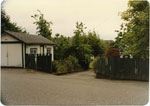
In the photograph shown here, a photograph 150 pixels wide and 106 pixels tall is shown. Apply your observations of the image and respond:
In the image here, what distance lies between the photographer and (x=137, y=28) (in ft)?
30.5

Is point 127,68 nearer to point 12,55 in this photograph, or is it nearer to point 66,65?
point 66,65

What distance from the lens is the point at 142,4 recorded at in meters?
9.79

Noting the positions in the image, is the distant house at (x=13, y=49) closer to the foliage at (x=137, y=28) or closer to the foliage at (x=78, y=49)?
the foliage at (x=78, y=49)

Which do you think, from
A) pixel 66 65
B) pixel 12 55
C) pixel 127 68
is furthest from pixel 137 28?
pixel 12 55

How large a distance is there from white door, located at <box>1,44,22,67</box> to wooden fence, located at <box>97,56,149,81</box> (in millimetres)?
7510

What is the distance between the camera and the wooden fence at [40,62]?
45.7 ft

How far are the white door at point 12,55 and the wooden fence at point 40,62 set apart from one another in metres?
1.14

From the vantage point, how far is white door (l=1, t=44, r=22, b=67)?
15242 mm

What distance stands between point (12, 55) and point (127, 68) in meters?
9.48

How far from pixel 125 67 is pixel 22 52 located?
8.57m

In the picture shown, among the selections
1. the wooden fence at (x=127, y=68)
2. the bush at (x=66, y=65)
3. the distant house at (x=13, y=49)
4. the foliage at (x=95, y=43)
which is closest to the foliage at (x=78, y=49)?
the foliage at (x=95, y=43)

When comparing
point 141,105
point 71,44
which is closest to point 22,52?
point 71,44

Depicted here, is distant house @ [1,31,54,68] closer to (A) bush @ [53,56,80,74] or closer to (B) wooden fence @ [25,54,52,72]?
(B) wooden fence @ [25,54,52,72]

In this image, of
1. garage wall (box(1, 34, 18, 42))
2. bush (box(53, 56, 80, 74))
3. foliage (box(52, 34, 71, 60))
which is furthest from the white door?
foliage (box(52, 34, 71, 60))
